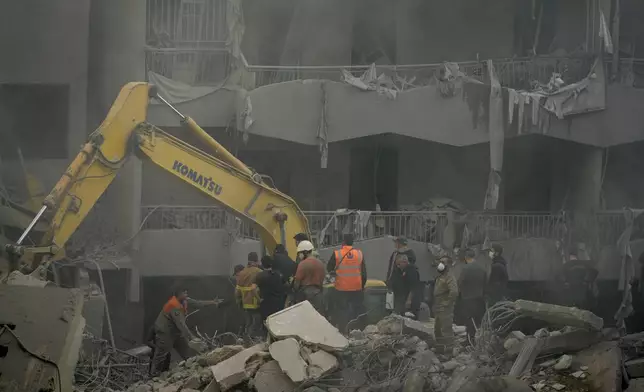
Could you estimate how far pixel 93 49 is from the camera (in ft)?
28.3

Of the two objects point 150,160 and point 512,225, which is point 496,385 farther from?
point 512,225

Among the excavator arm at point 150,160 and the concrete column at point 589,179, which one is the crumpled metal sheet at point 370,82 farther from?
the excavator arm at point 150,160

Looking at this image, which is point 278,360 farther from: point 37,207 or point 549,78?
point 549,78

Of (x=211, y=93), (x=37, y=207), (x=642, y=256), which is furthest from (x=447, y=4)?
(x=37, y=207)

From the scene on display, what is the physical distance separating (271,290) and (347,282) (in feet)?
1.77

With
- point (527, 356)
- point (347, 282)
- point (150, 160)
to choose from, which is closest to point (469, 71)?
point (347, 282)

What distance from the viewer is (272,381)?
4.59 m

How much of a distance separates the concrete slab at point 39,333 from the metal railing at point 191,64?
416 centimetres

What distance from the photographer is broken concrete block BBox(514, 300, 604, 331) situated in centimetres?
500

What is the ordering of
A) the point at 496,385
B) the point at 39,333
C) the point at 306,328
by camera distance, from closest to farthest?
the point at 496,385
the point at 39,333
the point at 306,328

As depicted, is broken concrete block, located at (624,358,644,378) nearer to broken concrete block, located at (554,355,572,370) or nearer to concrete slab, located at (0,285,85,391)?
broken concrete block, located at (554,355,572,370)

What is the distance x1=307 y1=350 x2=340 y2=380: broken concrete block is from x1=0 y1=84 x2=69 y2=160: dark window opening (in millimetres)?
4854

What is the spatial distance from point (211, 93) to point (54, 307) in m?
4.23

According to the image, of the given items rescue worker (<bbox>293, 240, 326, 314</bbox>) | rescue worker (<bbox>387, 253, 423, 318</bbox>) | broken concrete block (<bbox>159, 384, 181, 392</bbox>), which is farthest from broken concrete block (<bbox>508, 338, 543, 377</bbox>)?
broken concrete block (<bbox>159, 384, 181, 392</bbox>)
